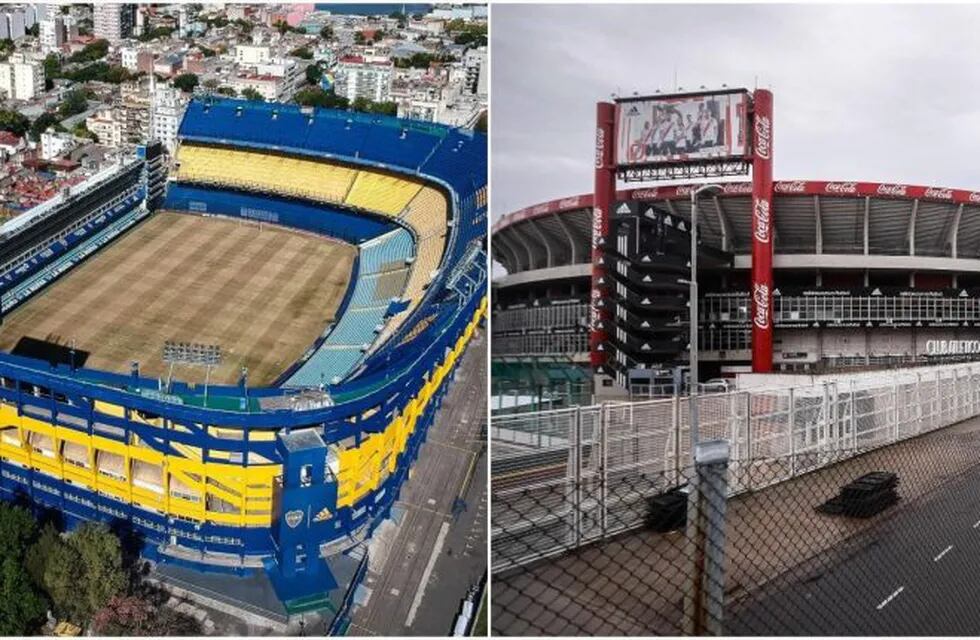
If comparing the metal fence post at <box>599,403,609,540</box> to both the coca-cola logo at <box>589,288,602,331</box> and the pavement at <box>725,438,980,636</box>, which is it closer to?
the pavement at <box>725,438,980,636</box>

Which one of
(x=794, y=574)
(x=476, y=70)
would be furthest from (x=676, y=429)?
(x=476, y=70)

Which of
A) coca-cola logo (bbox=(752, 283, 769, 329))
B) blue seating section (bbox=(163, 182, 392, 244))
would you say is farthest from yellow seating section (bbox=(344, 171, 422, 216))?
coca-cola logo (bbox=(752, 283, 769, 329))

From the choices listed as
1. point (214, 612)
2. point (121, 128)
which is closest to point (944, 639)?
point (214, 612)

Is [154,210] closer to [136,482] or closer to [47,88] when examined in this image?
[47,88]

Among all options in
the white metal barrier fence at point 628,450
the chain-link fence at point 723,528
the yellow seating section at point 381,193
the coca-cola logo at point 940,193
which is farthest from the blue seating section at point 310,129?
the chain-link fence at point 723,528

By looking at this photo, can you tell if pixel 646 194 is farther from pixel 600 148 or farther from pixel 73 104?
pixel 73 104

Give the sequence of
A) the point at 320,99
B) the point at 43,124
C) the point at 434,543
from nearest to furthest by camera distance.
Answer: the point at 434,543
the point at 43,124
the point at 320,99
